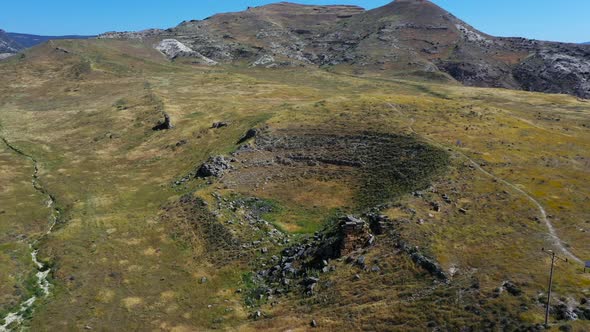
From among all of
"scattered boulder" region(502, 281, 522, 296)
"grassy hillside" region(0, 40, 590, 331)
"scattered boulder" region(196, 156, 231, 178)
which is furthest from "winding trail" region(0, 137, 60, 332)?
"scattered boulder" region(502, 281, 522, 296)

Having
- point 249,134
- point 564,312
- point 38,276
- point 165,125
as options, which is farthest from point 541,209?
point 165,125

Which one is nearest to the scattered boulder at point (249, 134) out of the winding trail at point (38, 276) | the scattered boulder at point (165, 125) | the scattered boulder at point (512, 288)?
the scattered boulder at point (165, 125)

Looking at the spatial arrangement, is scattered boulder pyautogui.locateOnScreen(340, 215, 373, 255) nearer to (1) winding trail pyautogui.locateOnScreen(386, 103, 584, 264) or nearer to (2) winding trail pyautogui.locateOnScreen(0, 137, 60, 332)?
(1) winding trail pyautogui.locateOnScreen(386, 103, 584, 264)

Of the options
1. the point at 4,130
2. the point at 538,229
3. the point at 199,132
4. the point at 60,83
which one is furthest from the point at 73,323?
the point at 60,83

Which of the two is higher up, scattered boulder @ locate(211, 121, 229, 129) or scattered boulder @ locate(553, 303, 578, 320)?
scattered boulder @ locate(211, 121, 229, 129)

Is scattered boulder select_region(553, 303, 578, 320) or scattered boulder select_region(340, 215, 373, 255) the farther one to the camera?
scattered boulder select_region(340, 215, 373, 255)

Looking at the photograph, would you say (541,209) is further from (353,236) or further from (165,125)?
(165,125)

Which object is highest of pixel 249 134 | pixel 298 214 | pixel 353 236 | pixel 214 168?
pixel 249 134

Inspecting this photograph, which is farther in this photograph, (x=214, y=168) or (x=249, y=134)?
(x=249, y=134)
